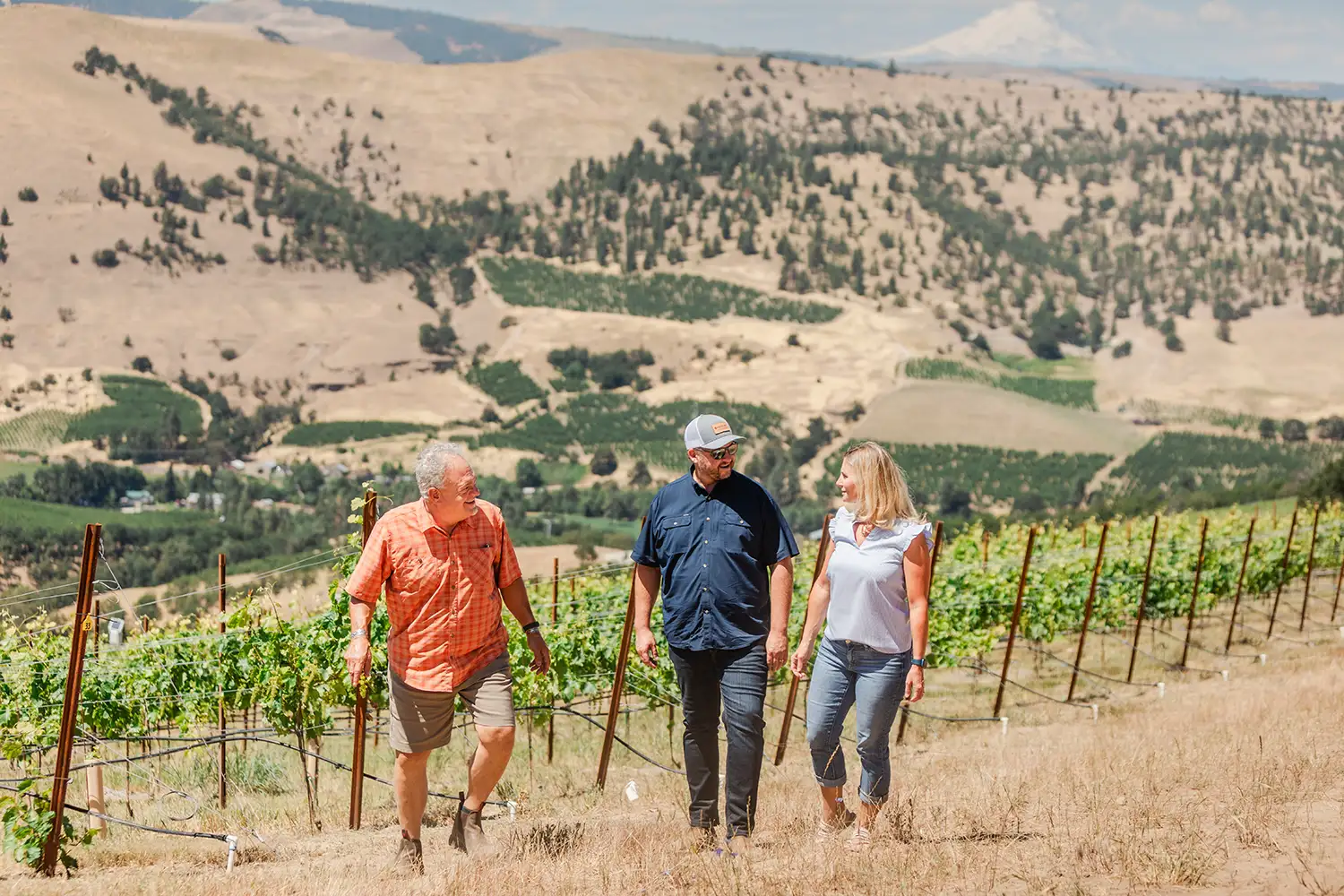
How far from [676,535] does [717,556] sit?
188 millimetres

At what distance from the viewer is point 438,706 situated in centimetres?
518

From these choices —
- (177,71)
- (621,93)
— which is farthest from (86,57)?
(621,93)

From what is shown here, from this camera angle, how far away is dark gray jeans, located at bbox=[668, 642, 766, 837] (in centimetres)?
535

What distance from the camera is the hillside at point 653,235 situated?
11056cm

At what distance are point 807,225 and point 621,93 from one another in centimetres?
4090

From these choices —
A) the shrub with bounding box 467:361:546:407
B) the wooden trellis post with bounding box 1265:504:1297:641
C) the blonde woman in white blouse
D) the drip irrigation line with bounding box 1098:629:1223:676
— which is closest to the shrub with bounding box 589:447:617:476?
the shrub with bounding box 467:361:546:407

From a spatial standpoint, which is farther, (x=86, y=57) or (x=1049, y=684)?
(x=86, y=57)

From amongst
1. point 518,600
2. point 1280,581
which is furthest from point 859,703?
point 1280,581

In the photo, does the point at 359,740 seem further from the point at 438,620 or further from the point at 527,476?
the point at 527,476

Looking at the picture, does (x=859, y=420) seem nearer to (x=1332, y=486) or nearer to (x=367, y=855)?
(x=1332, y=486)

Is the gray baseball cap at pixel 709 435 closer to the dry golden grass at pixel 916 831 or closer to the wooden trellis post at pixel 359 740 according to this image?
the dry golden grass at pixel 916 831

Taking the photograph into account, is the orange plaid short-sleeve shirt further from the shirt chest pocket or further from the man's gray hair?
the shirt chest pocket

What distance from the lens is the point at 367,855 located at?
568cm

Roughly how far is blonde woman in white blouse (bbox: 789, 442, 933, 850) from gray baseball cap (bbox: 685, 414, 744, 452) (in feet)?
1.49
